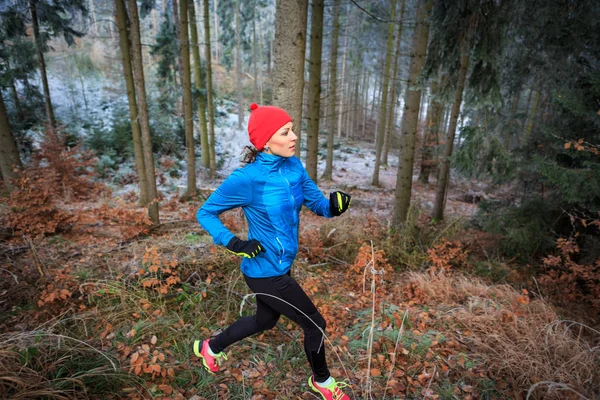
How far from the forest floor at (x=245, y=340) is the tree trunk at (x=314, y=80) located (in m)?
4.80

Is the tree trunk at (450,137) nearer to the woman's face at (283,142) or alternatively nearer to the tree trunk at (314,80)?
the tree trunk at (314,80)

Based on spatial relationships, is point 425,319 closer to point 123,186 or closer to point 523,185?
point 523,185

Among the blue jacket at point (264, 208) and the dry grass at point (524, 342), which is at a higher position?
the blue jacket at point (264, 208)

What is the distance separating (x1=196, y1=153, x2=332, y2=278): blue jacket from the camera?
2080mm

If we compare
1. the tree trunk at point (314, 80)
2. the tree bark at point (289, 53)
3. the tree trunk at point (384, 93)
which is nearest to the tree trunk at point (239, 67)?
the tree trunk at point (384, 93)

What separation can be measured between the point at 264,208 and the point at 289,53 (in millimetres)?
2134

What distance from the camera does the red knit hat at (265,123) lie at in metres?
2.14

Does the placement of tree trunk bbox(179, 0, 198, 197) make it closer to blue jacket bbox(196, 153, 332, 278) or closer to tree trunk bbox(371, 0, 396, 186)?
tree trunk bbox(371, 0, 396, 186)

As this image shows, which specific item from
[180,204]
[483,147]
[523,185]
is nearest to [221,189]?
[483,147]

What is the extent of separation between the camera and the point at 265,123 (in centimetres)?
214

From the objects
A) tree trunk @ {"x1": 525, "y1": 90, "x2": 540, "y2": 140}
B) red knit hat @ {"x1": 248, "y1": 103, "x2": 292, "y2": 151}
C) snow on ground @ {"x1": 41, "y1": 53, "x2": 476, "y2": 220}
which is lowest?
snow on ground @ {"x1": 41, "y1": 53, "x2": 476, "y2": 220}

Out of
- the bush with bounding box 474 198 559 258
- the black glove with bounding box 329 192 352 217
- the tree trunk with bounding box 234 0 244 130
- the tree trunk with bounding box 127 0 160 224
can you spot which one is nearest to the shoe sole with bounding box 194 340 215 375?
the black glove with bounding box 329 192 352 217

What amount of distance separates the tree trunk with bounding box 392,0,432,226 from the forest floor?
2167mm

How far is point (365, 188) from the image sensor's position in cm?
1410
